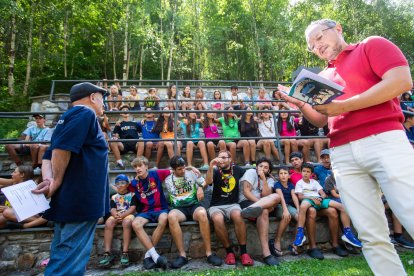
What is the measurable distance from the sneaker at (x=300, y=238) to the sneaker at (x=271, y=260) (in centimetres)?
37

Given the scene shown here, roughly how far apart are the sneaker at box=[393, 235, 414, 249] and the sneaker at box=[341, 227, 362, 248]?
2.21 ft

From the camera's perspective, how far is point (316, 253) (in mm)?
3404

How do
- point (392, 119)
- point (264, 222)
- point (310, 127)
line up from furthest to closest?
point (310, 127)
point (264, 222)
point (392, 119)

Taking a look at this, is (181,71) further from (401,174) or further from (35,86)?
(401,174)

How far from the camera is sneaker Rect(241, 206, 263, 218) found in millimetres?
3352

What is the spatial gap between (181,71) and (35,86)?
10.7 m

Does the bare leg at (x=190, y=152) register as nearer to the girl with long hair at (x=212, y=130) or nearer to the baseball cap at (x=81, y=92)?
the girl with long hair at (x=212, y=130)

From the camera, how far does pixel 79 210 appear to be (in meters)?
1.79

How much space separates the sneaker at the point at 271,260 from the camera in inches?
125

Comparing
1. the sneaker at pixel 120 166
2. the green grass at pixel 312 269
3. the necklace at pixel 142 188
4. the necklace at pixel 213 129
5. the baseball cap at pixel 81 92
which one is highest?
the necklace at pixel 213 129

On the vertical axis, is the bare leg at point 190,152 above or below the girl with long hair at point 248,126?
below

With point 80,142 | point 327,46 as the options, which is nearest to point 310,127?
point 327,46

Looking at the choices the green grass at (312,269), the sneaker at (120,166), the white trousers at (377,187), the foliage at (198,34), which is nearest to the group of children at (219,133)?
the sneaker at (120,166)

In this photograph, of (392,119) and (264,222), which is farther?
(264,222)
